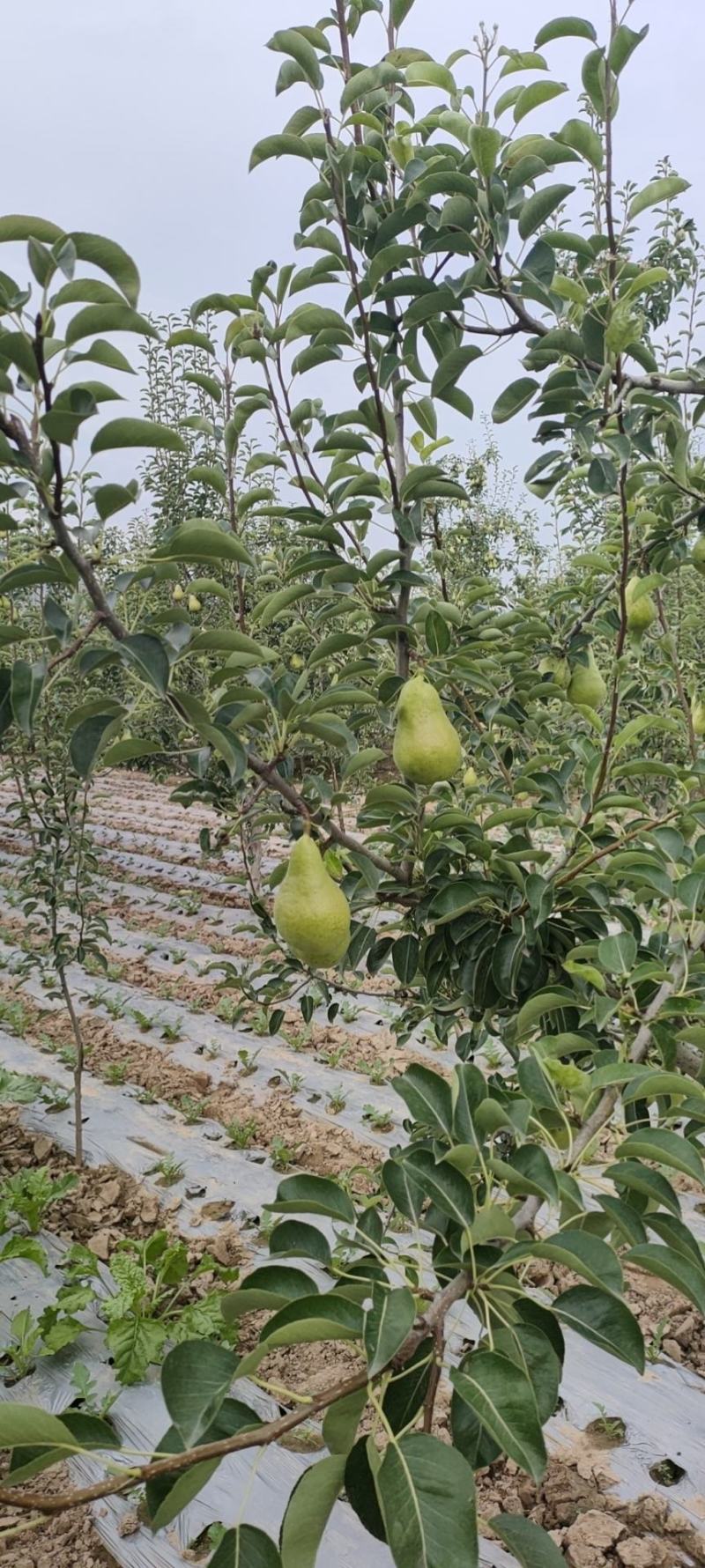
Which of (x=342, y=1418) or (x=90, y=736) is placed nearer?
(x=342, y=1418)

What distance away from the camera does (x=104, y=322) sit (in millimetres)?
821

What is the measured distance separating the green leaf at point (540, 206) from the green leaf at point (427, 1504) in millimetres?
1238

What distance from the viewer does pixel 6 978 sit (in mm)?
4676

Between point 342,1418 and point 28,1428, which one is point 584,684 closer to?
point 342,1418

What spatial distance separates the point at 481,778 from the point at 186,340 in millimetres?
1261

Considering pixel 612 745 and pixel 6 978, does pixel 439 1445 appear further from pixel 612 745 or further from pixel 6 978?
pixel 6 978

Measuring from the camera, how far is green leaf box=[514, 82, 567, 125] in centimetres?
117

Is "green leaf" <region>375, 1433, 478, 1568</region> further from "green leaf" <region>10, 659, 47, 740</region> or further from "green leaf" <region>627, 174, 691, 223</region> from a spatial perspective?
"green leaf" <region>627, 174, 691, 223</region>

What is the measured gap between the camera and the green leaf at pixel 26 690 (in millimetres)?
797

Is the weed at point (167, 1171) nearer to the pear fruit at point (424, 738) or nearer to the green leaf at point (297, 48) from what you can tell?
the pear fruit at point (424, 738)

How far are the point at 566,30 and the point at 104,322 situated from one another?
77 centimetres

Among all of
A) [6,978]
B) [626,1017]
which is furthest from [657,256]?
[6,978]

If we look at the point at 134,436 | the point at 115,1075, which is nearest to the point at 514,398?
the point at 134,436

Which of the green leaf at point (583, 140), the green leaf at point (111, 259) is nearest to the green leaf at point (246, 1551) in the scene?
the green leaf at point (111, 259)
